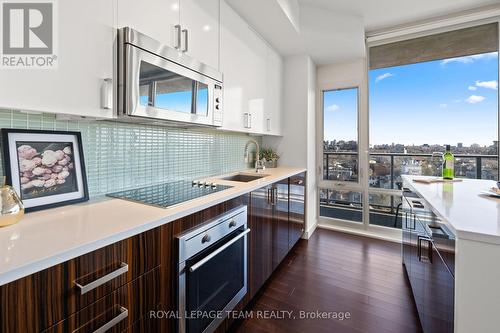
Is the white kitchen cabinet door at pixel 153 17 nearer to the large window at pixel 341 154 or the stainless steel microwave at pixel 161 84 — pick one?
the stainless steel microwave at pixel 161 84

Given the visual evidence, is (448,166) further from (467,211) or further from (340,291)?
(340,291)

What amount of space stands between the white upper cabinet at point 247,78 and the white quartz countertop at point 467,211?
153 centimetres

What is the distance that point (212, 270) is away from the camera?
4.16ft

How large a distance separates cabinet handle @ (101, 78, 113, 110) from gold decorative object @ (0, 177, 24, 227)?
0.47 m

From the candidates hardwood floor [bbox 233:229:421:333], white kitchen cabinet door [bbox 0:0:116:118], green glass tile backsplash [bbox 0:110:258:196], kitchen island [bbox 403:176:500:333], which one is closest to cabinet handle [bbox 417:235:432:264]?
kitchen island [bbox 403:176:500:333]

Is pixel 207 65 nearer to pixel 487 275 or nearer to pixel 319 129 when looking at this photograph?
pixel 487 275

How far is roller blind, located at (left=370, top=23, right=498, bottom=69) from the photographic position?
2.74m

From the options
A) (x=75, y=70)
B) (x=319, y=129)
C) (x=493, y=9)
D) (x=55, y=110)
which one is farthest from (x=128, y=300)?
(x=493, y=9)

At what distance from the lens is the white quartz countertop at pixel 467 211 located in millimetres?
854

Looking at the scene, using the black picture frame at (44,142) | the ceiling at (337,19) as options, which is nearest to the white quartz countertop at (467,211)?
the black picture frame at (44,142)

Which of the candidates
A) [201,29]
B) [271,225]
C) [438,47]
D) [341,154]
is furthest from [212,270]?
[438,47]

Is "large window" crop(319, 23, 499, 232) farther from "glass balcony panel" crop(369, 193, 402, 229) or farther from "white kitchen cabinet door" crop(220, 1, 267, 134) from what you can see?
"white kitchen cabinet door" crop(220, 1, 267, 134)

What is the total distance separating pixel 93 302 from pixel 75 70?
88 centimetres

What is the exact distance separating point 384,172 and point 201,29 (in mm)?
3013
